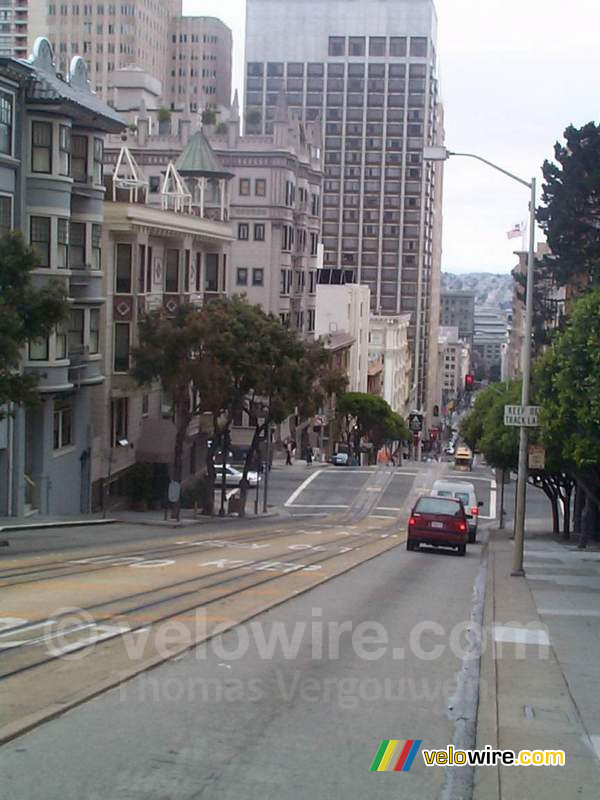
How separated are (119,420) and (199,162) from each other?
2183 cm

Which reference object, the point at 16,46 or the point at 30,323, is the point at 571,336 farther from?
the point at 16,46

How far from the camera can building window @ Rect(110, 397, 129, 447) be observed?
46781 mm

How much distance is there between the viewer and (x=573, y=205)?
52.6 meters

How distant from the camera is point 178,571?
68.5ft

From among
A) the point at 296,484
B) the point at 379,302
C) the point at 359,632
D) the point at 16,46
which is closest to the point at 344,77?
Answer: the point at 379,302

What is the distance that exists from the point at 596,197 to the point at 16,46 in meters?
128

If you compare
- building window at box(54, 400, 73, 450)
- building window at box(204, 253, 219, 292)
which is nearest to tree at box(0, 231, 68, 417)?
building window at box(54, 400, 73, 450)

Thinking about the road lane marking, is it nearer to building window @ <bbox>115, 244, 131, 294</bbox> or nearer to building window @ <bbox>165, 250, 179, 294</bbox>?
building window @ <bbox>165, 250, 179, 294</bbox>

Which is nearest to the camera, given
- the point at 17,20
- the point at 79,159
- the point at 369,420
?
the point at 79,159

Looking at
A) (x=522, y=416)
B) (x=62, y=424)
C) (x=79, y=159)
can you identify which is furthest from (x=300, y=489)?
(x=522, y=416)

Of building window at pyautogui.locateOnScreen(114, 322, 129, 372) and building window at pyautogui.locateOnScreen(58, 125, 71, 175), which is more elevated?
building window at pyautogui.locateOnScreen(58, 125, 71, 175)

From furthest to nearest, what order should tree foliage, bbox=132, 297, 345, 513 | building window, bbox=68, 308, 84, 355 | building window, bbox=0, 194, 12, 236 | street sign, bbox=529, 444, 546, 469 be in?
1. tree foliage, bbox=132, 297, 345, 513
2. building window, bbox=68, 308, 84, 355
3. building window, bbox=0, 194, 12, 236
4. street sign, bbox=529, 444, 546, 469

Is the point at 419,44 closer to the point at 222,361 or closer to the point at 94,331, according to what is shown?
the point at 94,331

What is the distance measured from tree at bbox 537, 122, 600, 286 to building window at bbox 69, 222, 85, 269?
22.3m
